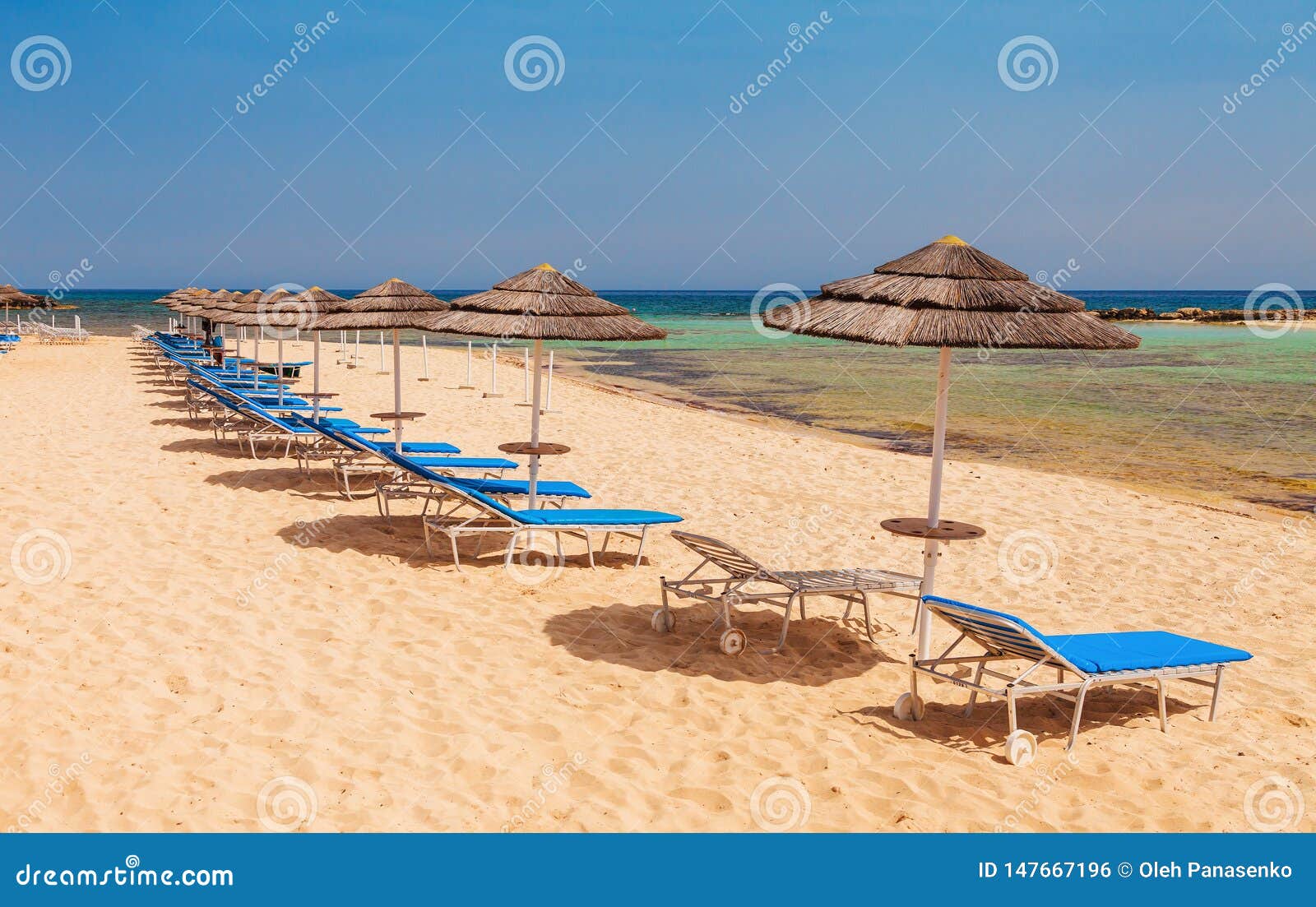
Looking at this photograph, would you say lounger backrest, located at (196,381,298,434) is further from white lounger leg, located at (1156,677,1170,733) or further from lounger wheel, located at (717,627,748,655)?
white lounger leg, located at (1156,677,1170,733)

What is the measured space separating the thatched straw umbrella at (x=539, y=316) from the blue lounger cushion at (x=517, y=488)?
0.35m

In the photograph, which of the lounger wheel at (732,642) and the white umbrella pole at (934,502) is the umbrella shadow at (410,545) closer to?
the lounger wheel at (732,642)

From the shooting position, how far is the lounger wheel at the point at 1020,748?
4312mm

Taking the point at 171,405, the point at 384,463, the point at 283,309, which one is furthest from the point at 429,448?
the point at 171,405

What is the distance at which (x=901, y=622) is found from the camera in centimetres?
643

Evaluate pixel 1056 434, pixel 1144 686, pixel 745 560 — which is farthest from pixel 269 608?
pixel 1056 434

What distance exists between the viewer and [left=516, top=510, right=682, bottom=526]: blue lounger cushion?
6984 millimetres

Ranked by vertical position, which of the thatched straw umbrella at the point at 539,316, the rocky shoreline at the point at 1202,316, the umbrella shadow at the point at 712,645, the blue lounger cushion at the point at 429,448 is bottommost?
the umbrella shadow at the point at 712,645

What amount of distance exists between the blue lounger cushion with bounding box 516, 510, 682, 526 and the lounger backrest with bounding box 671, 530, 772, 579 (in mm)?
1049

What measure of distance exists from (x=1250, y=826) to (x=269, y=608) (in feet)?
15.8

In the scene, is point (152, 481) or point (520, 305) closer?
point (520, 305)

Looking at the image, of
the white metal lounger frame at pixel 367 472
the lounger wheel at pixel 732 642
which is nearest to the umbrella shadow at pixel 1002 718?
the lounger wheel at pixel 732 642
